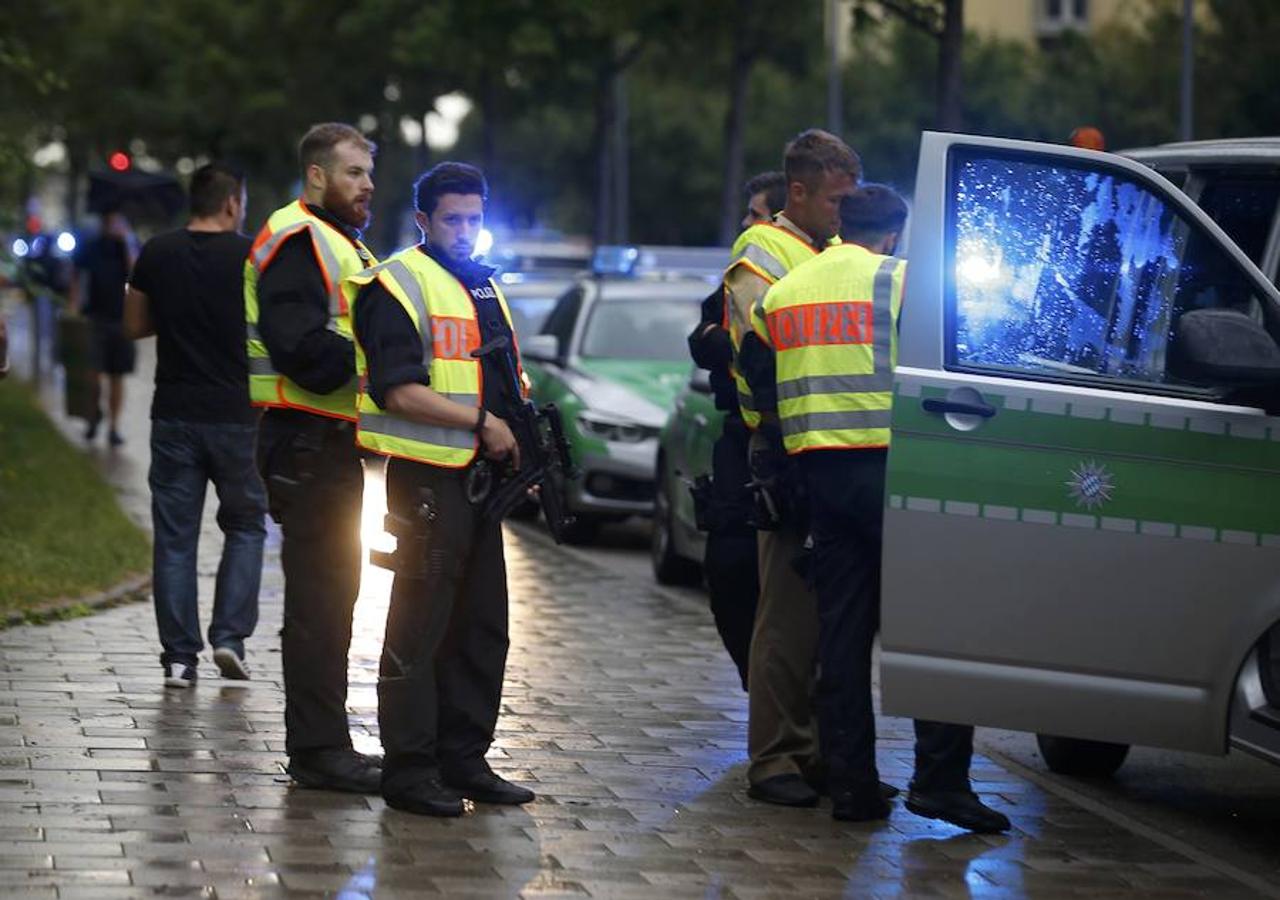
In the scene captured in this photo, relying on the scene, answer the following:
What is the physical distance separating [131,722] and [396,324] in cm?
212

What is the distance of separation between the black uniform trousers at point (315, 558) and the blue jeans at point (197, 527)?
1795 millimetres

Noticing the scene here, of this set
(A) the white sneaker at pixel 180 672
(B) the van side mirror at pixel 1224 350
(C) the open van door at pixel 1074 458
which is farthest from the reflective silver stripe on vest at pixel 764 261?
(A) the white sneaker at pixel 180 672

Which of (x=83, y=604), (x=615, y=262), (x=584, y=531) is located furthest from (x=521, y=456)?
(x=615, y=262)

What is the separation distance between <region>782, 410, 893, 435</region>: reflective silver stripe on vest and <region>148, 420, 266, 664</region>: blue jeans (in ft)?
9.46

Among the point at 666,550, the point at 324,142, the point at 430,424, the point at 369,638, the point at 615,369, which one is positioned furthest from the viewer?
the point at 615,369

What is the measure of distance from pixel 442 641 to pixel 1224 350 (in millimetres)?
2340

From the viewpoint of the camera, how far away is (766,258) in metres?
7.88

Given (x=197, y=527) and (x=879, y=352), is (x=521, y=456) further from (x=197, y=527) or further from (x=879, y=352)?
(x=197, y=527)

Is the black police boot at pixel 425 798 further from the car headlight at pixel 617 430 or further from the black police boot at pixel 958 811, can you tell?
the car headlight at pixel 617 430

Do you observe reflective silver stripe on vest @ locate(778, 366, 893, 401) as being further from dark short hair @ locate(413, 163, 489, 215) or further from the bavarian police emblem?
dark short hair @ locate(413, 163, 489, 215)

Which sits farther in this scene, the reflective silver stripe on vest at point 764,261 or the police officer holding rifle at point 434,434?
the reflective silver stripe on vest at point 764,261

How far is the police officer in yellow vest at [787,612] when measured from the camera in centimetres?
750

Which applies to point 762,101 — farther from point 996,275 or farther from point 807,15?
point 996,275

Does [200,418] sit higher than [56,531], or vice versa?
[200,418]
